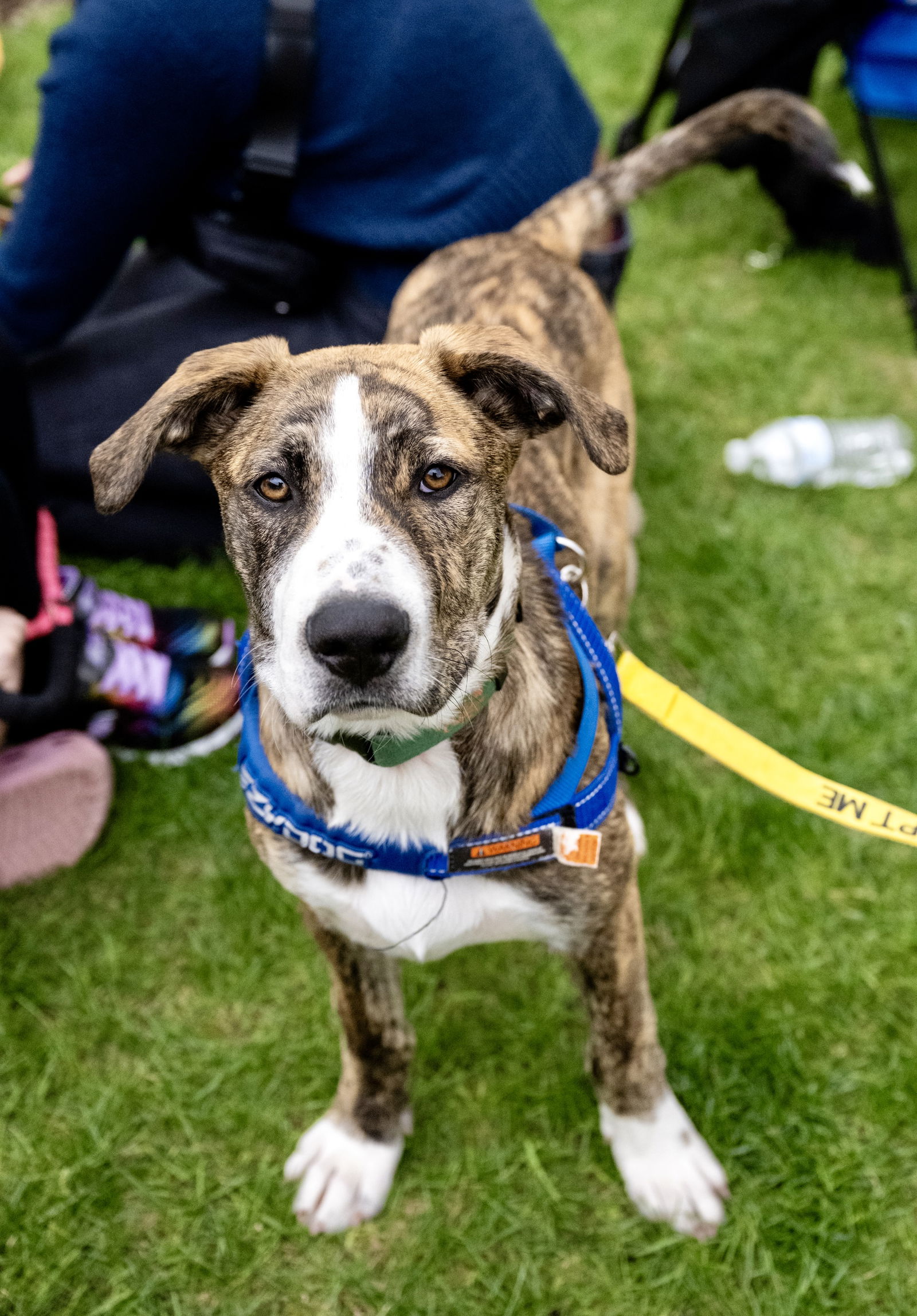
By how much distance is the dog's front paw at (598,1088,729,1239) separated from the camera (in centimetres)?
252

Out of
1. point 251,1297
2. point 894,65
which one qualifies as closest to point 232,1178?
point 251,1297

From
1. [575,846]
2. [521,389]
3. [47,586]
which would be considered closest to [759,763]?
[575,846]

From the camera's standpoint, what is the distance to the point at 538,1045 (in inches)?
114

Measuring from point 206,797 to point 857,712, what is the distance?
2.25m

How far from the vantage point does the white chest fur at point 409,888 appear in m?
2.04

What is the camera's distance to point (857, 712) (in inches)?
144

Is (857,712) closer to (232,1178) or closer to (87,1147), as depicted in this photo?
(232,1178)

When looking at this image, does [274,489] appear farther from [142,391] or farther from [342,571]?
[142,391]

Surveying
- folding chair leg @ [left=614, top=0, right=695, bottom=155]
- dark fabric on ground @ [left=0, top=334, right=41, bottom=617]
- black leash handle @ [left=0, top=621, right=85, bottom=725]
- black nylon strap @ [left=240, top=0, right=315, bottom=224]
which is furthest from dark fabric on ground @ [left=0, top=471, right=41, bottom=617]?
folding chair leg @ [left=614, top=0, right=695, bottom=155]

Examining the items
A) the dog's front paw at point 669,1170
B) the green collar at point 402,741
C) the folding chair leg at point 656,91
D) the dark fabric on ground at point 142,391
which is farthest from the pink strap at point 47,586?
the folding chair leg at point 656,91

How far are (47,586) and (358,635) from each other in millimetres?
2167

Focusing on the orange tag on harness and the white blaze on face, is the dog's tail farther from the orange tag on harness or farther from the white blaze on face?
the orange tag on harness

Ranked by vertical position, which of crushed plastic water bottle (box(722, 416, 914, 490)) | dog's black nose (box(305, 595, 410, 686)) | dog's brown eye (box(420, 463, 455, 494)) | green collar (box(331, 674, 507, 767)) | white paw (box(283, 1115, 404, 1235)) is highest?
dog's brown eye (box(420, 463, 455, 494))

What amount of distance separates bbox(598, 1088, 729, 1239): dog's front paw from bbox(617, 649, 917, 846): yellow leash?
0.87 meters
